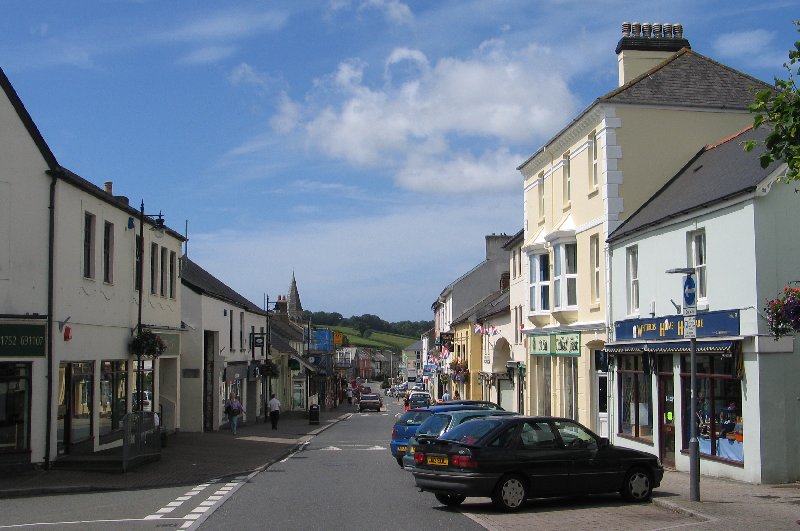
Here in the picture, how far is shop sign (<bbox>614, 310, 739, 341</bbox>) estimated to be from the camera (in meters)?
17.8

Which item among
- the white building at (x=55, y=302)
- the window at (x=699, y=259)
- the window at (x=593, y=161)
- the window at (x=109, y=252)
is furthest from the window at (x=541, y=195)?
the window at (x=109, y=252)

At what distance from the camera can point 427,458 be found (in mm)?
14891

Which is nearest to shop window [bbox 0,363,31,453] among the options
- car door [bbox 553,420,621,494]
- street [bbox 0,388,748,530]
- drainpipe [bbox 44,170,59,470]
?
drainpipe [bbox 44,170,59,470]

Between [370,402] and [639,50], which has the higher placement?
[639,50]

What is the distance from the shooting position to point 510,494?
14.3m

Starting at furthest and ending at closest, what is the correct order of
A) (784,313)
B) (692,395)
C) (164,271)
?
(164,271), (784,313), (692,395)

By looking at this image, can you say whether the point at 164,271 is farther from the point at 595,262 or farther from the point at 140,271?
the point at 595,262

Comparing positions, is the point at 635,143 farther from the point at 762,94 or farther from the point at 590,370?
the point at 762,94

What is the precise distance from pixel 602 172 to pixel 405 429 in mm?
9105

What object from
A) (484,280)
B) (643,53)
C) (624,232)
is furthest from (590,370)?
(484,280)

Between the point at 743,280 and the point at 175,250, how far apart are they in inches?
820

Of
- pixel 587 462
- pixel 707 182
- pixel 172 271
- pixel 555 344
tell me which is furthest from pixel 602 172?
pixel 172 271

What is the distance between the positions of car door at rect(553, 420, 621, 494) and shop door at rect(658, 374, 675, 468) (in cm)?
648

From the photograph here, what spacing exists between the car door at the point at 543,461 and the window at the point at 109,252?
14019 mm
